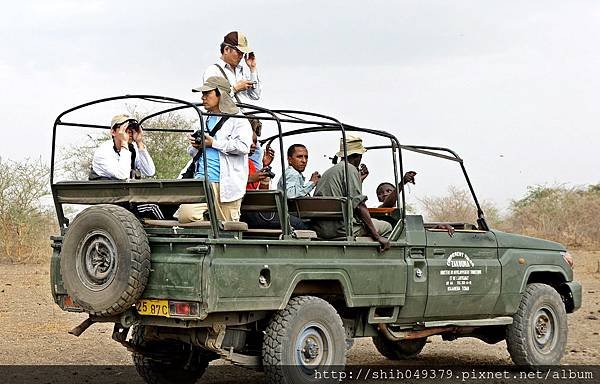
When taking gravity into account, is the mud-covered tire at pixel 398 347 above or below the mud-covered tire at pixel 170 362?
below

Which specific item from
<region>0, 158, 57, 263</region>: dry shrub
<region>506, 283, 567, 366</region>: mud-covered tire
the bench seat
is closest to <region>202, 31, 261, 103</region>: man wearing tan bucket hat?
the bench seat

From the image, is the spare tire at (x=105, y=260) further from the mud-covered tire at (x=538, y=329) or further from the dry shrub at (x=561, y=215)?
the dry shrub at (x=561, y=215)

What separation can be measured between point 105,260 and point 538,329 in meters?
4.34

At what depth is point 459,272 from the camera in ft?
27.2

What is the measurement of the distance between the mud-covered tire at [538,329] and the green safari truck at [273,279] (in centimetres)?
1

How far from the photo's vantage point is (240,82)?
26.1 feet

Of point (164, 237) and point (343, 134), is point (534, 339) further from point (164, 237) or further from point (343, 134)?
point (164, 237)

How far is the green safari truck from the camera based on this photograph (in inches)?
253

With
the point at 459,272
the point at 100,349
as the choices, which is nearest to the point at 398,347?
the point at 459,272

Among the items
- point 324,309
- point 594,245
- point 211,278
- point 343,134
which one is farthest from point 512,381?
point 594,245

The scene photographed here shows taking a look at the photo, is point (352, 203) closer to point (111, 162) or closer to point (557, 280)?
point (111, 162)

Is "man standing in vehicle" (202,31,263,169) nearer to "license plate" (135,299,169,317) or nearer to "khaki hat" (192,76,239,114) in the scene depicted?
"khaki hat" (192,76,239,114)

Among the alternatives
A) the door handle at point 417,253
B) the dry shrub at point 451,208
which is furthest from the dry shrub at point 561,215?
the door handle at point 417,253

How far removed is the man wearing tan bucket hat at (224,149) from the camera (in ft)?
23.0
